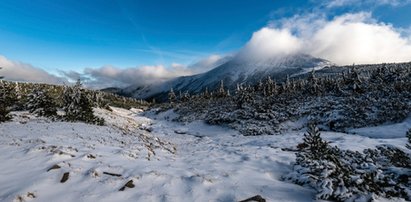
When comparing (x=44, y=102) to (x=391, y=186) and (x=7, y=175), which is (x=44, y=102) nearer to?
(x=7, y=175)

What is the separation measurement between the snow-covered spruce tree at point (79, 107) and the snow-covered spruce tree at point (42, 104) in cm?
Answer: 227

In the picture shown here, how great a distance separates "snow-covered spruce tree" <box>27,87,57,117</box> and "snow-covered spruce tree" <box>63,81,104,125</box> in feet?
7.45

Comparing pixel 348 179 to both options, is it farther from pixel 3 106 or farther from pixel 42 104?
pixel 42 104

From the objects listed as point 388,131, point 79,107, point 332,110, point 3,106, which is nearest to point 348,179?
point 388,131

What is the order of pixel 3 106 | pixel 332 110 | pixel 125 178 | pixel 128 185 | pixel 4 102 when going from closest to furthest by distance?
1. pixel 128 185
2. pixel 125 178
3. pixel 3 106
4. pixel 4 102
5. pixel 332 110

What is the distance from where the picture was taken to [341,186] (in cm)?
934

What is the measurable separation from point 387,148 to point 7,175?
2036cm

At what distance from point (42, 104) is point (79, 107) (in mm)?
6625

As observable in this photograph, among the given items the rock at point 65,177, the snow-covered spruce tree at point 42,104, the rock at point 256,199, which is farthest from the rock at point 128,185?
the snow-covered spruce tree at point 42,104

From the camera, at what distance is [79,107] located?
3962 cm

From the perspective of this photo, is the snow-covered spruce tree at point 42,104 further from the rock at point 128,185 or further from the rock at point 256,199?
the rock at point 256,199

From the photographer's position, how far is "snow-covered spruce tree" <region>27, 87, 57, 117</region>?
4112cm

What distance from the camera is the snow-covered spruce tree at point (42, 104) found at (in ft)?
135

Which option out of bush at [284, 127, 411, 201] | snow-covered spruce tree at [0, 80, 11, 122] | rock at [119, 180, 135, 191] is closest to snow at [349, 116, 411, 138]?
bush at [284, 127, 411, 201]
